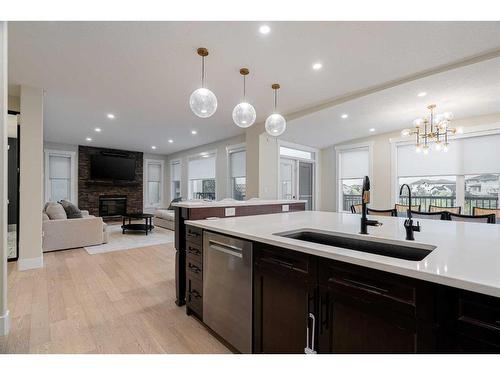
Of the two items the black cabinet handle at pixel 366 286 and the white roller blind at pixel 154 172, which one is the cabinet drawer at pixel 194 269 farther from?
the white roller blind at pixel 154 172

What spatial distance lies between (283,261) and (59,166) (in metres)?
9.06

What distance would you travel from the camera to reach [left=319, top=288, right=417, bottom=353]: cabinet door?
946 millimetres

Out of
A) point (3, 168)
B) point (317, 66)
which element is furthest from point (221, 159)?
point (3, 168)

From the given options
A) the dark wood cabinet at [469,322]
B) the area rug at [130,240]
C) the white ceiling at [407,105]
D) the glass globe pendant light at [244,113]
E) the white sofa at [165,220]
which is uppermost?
the white ceiling at [407,105]

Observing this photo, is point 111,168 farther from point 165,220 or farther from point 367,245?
point 367,245

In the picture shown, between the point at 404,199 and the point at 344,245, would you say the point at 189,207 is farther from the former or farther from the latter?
the point at 404,199

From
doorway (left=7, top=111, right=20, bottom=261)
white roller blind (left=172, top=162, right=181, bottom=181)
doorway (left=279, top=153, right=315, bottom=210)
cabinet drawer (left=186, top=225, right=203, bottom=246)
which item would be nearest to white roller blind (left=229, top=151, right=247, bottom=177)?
doorway (left=279, top=153, right=315, bottom=210)

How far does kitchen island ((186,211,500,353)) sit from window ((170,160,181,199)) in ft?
28.0

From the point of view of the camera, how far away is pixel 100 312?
226 cm

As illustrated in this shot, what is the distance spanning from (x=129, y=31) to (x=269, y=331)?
285cm

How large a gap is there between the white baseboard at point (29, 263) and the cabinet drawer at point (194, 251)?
113 inches

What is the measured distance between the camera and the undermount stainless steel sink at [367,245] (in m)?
1.30

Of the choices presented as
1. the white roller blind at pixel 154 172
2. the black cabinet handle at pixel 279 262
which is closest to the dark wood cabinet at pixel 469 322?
the black cabinet handle at pixel 279 262

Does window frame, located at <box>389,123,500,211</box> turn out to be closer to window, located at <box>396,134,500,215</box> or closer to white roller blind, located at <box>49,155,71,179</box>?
window, located at <box>396,134,500,215</box>
